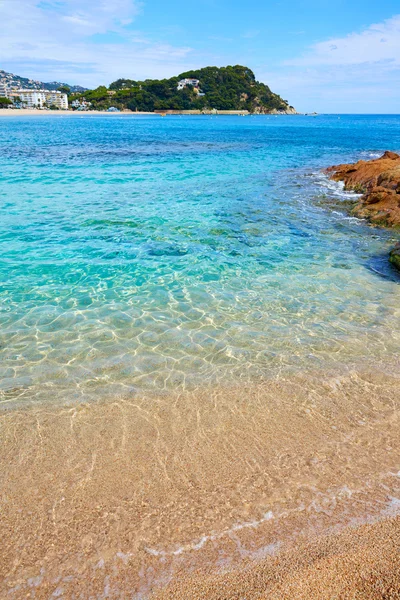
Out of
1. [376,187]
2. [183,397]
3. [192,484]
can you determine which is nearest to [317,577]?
[192,484]

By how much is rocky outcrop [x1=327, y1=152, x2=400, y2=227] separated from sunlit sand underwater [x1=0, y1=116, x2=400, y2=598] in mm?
2522

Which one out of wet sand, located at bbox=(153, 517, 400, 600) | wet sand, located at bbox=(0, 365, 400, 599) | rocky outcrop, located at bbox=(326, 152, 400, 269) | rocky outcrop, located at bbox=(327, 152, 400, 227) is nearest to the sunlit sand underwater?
wet sand, located at bbox=(0, 365, 400, 599)

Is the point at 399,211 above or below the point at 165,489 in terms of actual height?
above

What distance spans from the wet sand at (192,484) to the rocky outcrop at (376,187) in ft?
38.0

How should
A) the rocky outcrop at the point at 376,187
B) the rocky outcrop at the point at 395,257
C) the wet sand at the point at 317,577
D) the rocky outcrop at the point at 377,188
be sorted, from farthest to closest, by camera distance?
the rocky outcrop at the point at 376,187 → the rocky outcrop at the point at 377,188 → the rocky outcrop at the point at 395,257 → the wet sand at the point at 317,577

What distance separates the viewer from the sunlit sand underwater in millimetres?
3834

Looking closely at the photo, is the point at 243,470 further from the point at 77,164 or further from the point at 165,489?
the point at 77,164

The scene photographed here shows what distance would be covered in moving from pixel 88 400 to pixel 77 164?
2717cm

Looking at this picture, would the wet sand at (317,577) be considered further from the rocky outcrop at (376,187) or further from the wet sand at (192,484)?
the rocky outcrop at (376,187)

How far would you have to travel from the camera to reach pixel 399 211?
15.7m

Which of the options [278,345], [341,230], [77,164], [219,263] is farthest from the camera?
[77,164]

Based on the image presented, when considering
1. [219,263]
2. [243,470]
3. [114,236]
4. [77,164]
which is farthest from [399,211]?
[77,164]

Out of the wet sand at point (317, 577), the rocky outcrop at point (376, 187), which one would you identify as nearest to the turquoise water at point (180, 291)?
the rocky outcrop at point (376, 187)

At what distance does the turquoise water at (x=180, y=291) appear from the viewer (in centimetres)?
669
